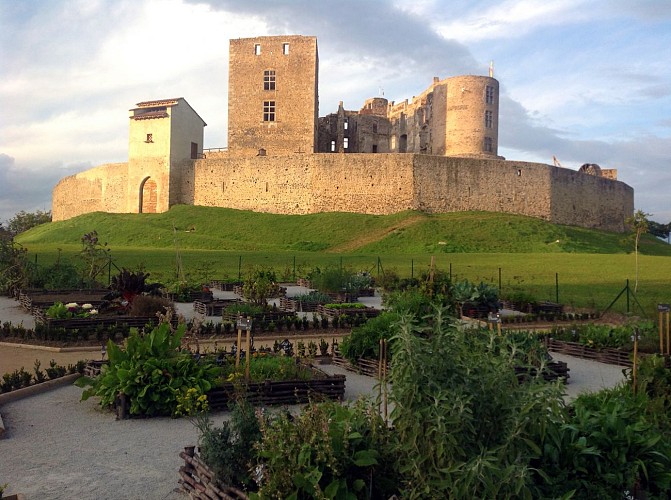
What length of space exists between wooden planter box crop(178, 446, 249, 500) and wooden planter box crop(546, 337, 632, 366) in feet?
30.4

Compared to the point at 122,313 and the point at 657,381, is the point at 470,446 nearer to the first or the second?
the point at 657,381

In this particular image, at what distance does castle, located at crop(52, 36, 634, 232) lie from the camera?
54000mm

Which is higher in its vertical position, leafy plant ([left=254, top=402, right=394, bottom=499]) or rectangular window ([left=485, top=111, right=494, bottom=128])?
rectangular window ([left=485, top=111, right=494, bottom=128])

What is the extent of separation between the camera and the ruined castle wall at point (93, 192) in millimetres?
61969

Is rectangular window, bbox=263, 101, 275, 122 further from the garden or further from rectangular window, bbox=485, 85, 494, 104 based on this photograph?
the garden

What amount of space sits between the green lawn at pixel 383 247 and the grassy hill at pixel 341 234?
76 mm

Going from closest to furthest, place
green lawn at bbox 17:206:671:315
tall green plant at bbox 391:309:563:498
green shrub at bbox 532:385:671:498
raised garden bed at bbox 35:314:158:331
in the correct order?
tall green plant at bbox 391:309:563:498
green shrub at bbox 532:385:671:498
raised garden bed at bbox 35:314:158:331
green lawn at bbox 17:206:671:315

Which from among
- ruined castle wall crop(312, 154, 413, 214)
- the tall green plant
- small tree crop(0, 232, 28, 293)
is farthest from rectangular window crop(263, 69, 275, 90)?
the tall green plant

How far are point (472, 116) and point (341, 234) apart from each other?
81.6ft

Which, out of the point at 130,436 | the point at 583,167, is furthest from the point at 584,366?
the point at 583,167

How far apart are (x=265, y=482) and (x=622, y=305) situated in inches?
736

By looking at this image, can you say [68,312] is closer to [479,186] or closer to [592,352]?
[592,352]

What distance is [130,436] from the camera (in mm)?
7668

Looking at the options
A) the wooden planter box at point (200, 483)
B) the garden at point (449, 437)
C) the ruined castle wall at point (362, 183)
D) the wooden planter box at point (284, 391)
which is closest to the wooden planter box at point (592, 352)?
the garden at point (449, 437)
